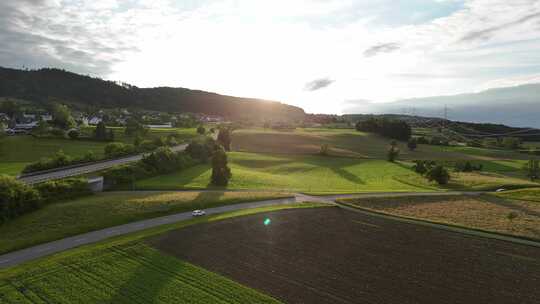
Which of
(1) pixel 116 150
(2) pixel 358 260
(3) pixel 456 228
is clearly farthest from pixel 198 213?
(1) pixel 116 150

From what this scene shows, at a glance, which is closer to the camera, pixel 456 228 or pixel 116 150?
pixel 456 228

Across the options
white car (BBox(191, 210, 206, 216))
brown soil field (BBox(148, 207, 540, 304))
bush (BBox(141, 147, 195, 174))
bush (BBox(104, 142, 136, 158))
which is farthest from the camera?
bush (BBox(104, 142, 136, 158))

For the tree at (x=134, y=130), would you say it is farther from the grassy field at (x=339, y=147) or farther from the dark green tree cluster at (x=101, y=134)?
the grassy field at (x=339, y=147)

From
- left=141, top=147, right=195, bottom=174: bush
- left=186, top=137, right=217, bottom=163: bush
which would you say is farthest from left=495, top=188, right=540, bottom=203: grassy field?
left=141, top=147, right=195, bottom=174: bush

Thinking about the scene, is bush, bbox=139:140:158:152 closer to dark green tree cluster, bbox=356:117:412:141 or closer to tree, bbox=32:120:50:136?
tree, bbox=32:120:50:136

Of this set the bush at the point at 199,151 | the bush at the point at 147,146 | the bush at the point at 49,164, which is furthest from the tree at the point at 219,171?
the bush at the point at 147,146

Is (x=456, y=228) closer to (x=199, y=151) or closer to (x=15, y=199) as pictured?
(x=15, y=199)

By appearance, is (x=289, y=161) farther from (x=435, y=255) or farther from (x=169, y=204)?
(x=435, y=255)
